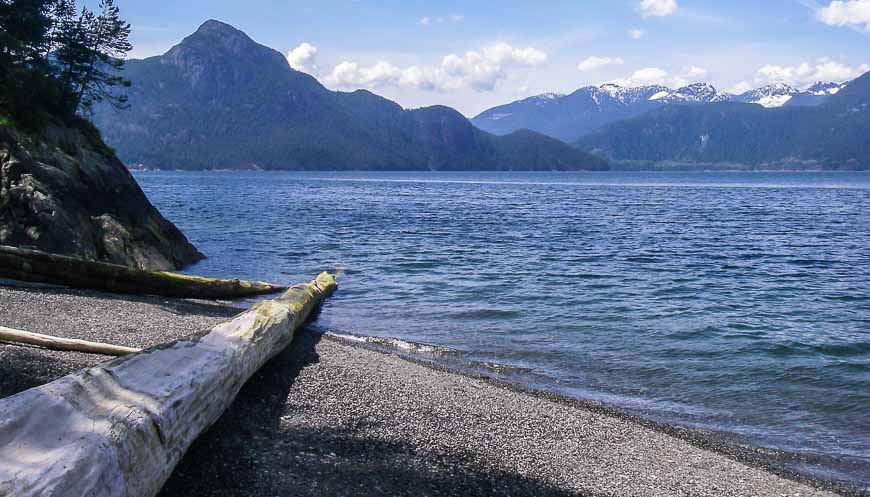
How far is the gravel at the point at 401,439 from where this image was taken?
21.1 ft

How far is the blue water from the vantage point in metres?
11.5

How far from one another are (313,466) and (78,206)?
58.0ft

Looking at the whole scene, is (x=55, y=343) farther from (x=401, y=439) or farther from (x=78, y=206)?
(x=78, y=206)

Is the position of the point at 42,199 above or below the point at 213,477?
above

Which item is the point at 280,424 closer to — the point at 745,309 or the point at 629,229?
the point at 745,309

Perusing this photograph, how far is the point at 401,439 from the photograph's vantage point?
7691mm

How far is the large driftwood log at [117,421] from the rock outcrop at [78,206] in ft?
43.5

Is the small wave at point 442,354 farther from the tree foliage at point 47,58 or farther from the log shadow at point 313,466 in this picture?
A: the tree foliage at point 47,58

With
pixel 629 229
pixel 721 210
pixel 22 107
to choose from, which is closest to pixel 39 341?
pixel 22 107

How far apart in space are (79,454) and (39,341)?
16.8ft

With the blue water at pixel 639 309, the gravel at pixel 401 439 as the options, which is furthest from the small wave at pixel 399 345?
the gravel at pixel 401 439

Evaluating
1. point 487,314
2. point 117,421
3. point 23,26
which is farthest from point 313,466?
point 23,26

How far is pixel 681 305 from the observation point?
1942cm

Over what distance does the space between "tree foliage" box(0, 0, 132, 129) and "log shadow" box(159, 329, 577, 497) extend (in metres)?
19.2
